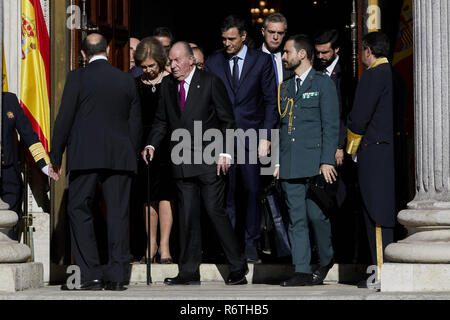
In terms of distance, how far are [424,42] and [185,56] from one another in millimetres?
2217

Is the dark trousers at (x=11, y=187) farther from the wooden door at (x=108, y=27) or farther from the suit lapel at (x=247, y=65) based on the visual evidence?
the suit lapel at (x=247, y=65)

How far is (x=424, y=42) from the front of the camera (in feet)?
30.8

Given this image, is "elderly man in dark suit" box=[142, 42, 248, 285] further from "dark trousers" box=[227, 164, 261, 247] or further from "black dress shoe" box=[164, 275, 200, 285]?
"dark trousers" box=[227, 164, 261, 247]

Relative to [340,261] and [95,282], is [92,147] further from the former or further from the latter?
[340,261]

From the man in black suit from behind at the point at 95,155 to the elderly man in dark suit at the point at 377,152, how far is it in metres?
1.97

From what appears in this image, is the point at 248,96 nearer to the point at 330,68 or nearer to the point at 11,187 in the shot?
the point at 330,68

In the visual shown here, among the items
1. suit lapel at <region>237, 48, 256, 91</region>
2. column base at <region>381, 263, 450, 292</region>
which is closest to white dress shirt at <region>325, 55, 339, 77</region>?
suit lapel at <region>237, 48, 256, 91</region>

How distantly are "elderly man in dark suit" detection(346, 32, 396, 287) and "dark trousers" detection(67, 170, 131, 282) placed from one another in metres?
2.03

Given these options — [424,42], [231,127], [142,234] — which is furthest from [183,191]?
[424,42]

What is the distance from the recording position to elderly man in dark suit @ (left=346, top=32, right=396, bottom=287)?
9.84 m

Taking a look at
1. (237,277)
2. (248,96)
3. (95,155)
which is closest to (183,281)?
(237,277)

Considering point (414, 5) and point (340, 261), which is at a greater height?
point (414, 5)

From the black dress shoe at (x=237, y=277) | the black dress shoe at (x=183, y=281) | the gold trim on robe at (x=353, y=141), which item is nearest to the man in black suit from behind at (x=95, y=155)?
the black dress shoe at (x=183, y=281)

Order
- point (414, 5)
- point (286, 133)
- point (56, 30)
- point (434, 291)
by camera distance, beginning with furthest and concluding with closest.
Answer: point (56, 30) → point (286, 133) → point (414, 5) → point (434, 291)
